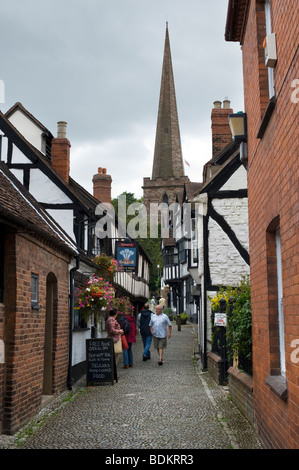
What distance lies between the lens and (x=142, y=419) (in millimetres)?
7770

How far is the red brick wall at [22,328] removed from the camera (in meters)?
7.07

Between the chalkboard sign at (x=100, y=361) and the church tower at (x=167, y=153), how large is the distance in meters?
54.9

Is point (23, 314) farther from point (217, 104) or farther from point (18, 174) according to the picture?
point (217, 104)

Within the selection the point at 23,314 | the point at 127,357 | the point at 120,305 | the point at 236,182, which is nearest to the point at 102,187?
the point at 120,305

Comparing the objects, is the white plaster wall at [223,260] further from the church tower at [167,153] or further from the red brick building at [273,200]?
the church tower at [167,153]

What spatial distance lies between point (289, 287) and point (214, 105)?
14.4m

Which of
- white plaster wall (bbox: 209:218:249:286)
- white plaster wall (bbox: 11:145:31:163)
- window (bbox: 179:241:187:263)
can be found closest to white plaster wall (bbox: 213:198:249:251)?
white plaster wall (bbox: 209:218:249:286)

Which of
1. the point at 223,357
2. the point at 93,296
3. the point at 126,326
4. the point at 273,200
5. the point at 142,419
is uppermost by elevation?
the point at 273,200

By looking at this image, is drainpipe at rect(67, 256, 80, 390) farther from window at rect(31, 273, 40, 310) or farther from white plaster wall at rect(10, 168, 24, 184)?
white plaster wall at rect(10, 168, 24, 184)

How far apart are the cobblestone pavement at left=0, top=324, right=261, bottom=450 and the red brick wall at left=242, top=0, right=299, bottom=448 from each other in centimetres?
86

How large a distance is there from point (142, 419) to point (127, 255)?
1173cm

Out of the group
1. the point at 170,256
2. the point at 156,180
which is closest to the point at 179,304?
the point at 170,256
